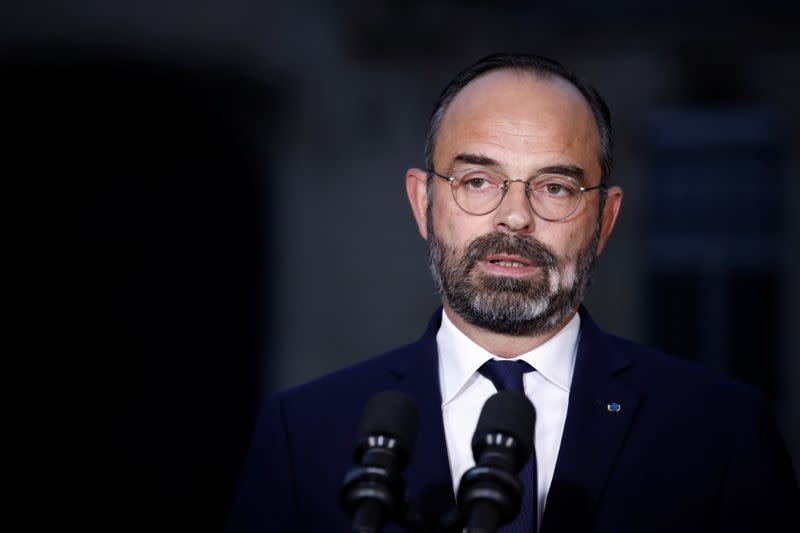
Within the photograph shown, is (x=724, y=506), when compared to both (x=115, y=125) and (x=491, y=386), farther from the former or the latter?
(x=115, y=125)

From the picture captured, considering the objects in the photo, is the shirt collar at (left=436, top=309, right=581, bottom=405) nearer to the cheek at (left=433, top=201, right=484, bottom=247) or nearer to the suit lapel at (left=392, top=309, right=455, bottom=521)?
the suit lapel at (left=392, top=309, right=455, bottom=521)

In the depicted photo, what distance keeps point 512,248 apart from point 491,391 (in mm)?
292

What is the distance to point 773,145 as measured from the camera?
7.36m

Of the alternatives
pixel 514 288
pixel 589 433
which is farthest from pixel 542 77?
pixel 589 433

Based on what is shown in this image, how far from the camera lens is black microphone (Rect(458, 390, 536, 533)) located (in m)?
1.21

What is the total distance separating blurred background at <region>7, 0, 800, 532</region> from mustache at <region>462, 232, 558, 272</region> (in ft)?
17.0

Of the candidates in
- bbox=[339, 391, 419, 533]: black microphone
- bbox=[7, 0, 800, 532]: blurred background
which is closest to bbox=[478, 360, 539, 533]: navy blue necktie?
bbox=[339, 391, 419, 533]: black microphone

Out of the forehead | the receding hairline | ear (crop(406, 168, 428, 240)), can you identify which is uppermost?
the receding hairline

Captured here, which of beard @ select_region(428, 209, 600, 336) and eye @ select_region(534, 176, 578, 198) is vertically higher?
eye @ select_region(534, 176, 578, 198)

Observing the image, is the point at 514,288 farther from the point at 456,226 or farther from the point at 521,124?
the point at 521,124

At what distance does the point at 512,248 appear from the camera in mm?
1924

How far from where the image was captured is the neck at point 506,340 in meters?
2.01

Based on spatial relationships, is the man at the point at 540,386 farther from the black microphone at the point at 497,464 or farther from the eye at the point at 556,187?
the black microphone at the point at 497,464

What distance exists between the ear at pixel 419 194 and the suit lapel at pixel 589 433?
17.3 inches
